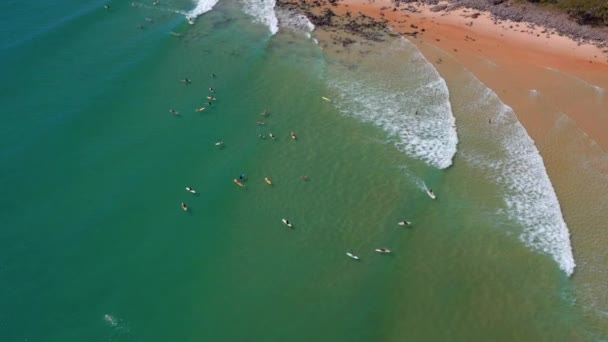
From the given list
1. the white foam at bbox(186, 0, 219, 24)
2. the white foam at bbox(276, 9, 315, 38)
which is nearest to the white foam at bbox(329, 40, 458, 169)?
the white foam at bbox(276, 9, 315, 38)

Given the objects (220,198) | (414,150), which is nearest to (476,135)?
(414,150)

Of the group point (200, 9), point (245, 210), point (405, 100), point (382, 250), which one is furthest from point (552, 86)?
point (200, 9)

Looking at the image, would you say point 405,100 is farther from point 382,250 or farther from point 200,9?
point 200,9

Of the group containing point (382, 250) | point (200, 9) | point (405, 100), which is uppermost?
point (200, 9)

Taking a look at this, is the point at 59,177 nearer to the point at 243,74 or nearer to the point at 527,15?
the point at 243,74

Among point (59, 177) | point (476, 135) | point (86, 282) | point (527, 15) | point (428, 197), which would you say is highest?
point (527, 15)

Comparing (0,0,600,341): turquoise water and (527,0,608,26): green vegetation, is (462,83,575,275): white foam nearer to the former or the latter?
(0,0,600,341): turquoise water

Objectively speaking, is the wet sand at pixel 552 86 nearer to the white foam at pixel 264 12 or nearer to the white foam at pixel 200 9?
the white foam at pixel 264 12
